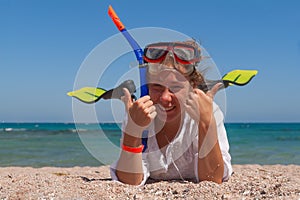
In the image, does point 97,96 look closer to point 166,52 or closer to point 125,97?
point 125,97

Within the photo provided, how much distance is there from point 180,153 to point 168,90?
60 cm

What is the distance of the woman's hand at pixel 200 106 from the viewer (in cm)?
297

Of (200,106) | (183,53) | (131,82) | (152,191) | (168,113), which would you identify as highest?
(183,53)

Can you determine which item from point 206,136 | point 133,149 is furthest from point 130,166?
point 206,136

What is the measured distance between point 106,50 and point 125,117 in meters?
0.56

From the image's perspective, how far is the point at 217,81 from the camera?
11.2 feet

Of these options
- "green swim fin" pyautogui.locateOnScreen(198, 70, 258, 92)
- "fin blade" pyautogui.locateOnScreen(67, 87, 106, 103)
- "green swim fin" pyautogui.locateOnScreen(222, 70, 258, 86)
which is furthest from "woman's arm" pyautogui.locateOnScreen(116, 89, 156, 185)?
"green swim fin" pyautogui.locateOnScreen(222, 70, 258, 86)

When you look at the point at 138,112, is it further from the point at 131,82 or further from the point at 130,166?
the point at 130,166

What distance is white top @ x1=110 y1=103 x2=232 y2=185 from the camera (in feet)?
11.0

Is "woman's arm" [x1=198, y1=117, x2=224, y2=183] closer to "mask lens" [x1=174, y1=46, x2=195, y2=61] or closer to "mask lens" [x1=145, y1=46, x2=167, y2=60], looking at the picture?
"mask lens" [x1=174, y1=46, x2=195, y2=61]

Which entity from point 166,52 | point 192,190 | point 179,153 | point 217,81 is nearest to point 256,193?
point 192,190

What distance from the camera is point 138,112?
115 inches

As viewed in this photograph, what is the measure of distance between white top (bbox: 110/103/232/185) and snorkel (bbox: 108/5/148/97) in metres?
0.38

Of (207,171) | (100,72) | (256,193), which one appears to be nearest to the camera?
(256,193)
